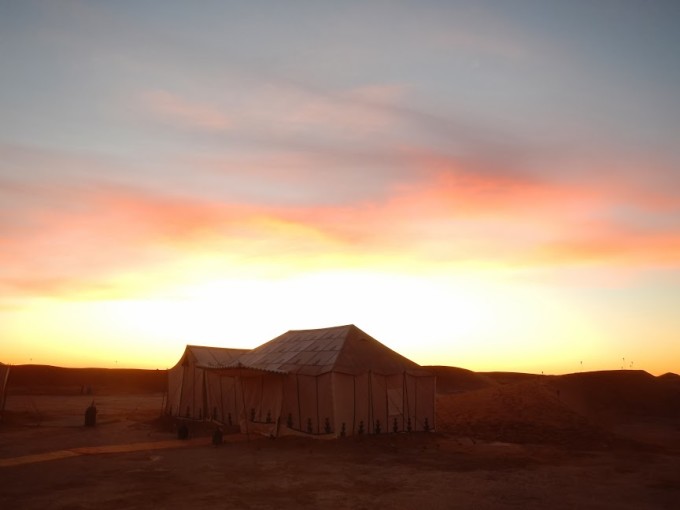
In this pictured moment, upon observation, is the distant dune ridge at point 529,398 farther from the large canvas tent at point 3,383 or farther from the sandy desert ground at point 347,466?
the large canvas tent at point 3,383

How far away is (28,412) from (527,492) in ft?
104

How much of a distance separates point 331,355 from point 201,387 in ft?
35.6

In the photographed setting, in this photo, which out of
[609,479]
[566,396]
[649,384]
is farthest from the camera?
[649,384]

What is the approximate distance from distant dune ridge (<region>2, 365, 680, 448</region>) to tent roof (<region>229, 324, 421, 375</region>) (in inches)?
205

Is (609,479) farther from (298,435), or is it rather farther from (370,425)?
(298,435)

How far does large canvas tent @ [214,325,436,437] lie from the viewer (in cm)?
2264

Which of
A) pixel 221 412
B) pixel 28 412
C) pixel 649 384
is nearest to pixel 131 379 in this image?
pixel 28 412

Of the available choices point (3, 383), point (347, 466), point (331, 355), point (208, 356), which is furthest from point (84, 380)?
point (347, 466)

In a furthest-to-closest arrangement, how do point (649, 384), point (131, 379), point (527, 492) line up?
point (131, 379)
point (649, 384)
point (527, 492)

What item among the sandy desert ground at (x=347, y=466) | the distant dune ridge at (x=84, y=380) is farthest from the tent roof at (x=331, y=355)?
the distant dune ridge at (x=84, y=380)

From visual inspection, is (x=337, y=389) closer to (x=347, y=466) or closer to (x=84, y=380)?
(x=347, y=466)

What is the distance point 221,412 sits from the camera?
94.7 ft

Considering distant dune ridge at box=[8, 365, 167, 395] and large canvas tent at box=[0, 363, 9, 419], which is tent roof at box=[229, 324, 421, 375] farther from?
distant dune ridge at box=[8, 365, 167, 395]

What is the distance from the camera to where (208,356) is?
3300cm
